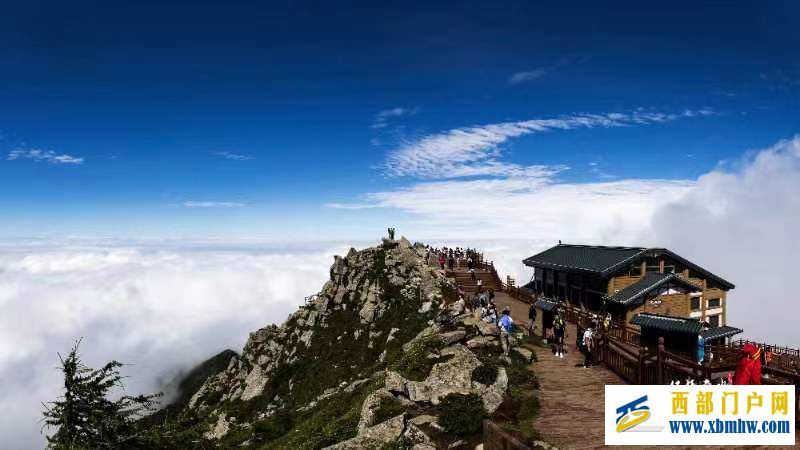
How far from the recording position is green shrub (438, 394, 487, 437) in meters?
13.7

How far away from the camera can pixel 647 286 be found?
1553 inches

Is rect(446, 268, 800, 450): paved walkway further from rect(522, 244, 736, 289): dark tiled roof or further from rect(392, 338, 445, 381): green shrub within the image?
rect(522, 244, 736, 289): dark tiled roof

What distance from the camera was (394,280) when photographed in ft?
140

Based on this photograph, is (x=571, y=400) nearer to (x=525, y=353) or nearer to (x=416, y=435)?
(x=525, y=353)

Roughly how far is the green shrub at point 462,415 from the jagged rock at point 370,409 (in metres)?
2.46

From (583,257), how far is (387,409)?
38215 millimetres

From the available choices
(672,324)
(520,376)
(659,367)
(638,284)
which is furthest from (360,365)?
(638,284)

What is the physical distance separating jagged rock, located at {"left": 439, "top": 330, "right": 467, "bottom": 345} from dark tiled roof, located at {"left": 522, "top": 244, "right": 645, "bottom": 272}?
24646mm

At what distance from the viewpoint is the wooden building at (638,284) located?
39906 millimetres

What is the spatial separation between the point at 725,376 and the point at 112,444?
22603 millimetres

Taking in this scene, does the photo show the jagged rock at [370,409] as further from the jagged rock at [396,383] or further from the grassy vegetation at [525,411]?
the grassy vegetation at [525,411]

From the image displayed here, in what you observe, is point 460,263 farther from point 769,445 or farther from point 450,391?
point 769,445

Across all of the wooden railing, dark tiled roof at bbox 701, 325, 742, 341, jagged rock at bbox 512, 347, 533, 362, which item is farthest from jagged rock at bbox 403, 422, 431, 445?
dark tiled roof at bbox 701, 325, 742, 341


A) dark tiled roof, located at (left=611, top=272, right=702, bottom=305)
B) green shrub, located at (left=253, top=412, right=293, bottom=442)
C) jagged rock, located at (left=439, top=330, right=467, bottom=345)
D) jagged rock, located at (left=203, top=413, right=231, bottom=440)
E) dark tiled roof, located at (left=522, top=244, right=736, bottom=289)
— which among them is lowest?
jagged rock, located at (left=203, top=413, right=231, bottom=440)
